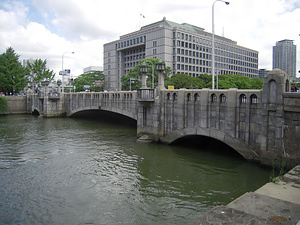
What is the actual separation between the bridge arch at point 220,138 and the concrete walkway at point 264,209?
5.61 metres

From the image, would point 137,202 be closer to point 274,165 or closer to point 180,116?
point 274,165

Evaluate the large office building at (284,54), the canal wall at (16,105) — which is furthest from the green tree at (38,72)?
the large office building at (284,54)

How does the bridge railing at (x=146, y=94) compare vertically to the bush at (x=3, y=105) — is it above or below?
above

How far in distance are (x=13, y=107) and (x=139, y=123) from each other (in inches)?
1816

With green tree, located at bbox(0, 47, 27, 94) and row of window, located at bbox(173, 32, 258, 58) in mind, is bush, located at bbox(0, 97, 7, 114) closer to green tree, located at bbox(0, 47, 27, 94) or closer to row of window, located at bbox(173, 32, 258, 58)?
green tree, located at bbox(0, 47, 27, 94)

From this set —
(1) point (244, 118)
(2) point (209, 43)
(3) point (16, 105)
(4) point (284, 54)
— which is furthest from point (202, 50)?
(1) point (244, 118)

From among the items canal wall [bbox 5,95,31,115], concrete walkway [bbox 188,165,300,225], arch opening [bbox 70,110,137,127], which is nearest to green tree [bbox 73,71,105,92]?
canal wall [bbox 5,95,31,115]

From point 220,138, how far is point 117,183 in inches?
295

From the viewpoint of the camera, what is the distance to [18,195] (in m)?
12.2

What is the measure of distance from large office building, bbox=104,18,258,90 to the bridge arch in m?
75.2

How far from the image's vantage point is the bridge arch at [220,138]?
51.4ft

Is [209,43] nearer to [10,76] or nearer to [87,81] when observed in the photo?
[87,81]

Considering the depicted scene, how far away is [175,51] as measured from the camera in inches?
3775

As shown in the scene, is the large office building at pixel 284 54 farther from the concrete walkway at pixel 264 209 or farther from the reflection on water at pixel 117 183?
the concrete walkway at pixel 264 209
